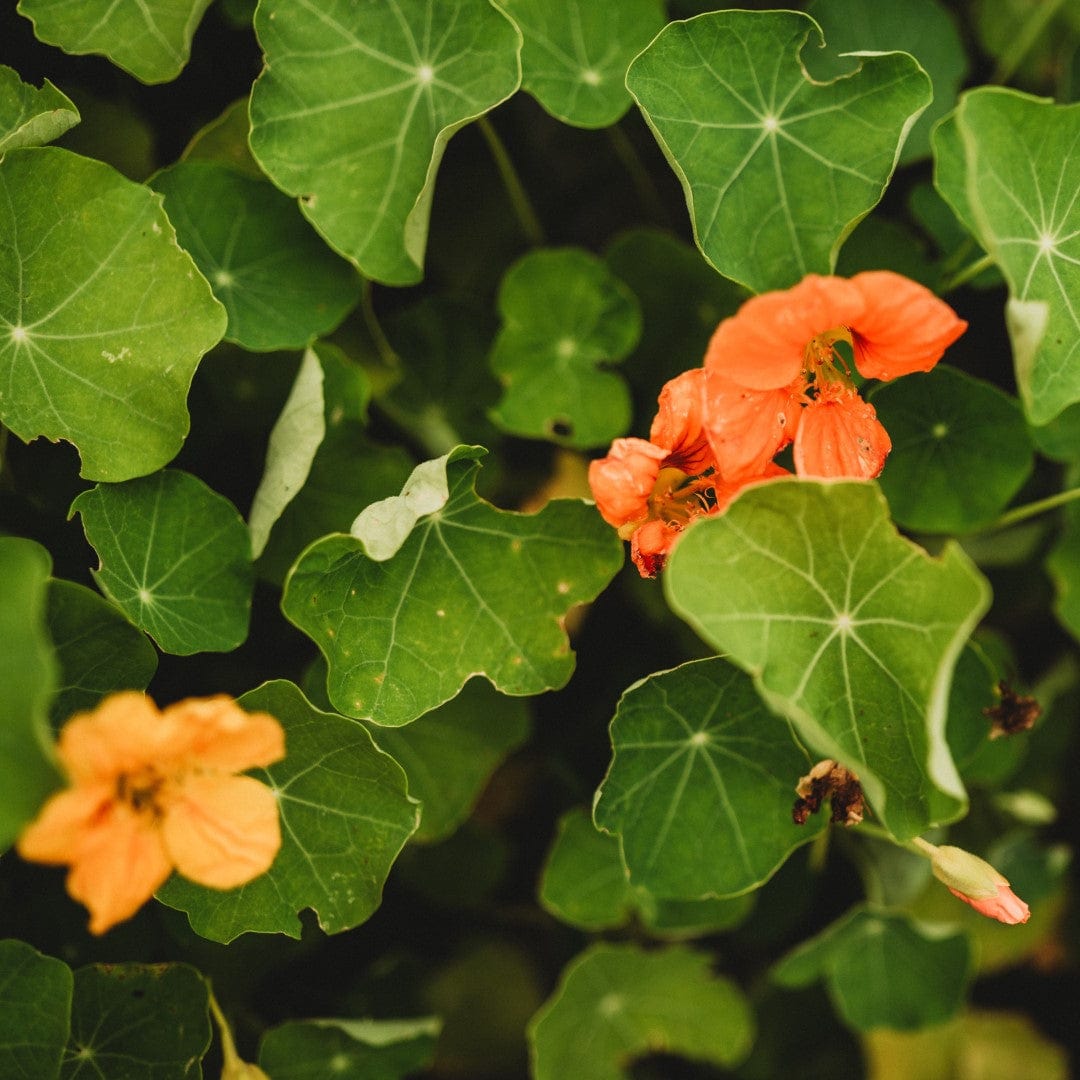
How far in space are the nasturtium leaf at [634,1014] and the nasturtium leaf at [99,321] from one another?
3.75 ft

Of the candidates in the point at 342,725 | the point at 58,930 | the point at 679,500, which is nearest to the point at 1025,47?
the point at 679,500

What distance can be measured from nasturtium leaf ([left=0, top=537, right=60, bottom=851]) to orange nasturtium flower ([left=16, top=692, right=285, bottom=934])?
2 cm

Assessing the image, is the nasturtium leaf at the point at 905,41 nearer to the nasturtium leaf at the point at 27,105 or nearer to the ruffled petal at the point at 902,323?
the ruffled petal at the point at 902,323

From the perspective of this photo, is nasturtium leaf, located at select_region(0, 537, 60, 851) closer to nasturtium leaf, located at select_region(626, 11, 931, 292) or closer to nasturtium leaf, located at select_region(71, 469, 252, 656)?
nasturtium leaf, located at select_region(71, 469, 252, 656)

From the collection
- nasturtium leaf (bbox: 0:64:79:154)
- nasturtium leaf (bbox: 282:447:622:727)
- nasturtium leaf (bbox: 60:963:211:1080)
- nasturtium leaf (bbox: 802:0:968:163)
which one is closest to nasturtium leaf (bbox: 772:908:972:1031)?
nasturtium leaf (bbox: 282:447:622:727)

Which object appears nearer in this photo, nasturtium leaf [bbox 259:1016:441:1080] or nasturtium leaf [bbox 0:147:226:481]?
nasturtium leaf [bbox 0:147:226:481]

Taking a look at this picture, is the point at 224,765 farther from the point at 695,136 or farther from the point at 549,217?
the point at 549,217

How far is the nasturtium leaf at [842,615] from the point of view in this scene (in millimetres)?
949

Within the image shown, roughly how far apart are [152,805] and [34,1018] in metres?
0.49

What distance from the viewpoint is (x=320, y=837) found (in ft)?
3.94

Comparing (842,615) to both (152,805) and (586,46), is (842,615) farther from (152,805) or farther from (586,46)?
(586,46)

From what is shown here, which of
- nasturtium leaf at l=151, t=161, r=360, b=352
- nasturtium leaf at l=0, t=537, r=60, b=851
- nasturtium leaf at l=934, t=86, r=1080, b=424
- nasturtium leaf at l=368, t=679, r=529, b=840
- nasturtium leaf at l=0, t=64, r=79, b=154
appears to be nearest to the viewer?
nasturtium leaf at l=0, t=537, r=60, b=851

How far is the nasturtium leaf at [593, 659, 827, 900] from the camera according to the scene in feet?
4.14

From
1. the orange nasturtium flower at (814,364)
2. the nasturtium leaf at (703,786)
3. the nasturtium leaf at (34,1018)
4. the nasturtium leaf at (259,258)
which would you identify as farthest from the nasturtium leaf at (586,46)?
the nasturtium leaf at (34,1018)
